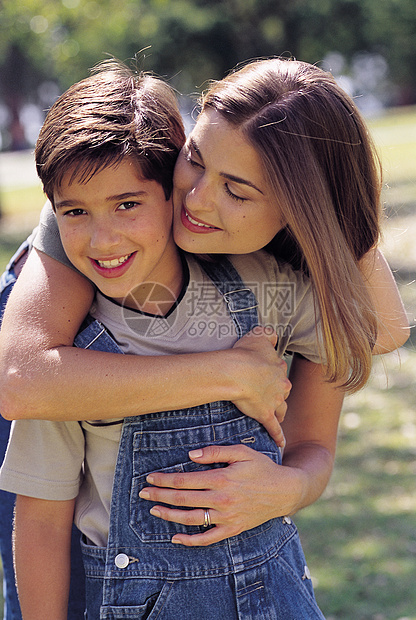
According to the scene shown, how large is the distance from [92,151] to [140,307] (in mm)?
444

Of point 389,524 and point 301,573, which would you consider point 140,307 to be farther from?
point 389,524

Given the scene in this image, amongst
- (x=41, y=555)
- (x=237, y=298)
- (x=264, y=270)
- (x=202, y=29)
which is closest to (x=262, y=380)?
(x=237, y=298)

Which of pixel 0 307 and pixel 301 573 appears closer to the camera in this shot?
pixel 301 573

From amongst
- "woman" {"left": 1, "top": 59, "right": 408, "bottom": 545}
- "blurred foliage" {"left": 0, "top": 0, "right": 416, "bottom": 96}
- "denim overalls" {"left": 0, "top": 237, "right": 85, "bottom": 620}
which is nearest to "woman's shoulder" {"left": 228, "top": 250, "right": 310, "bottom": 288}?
"woman" {"left": 1, "top": 59, "right": 408, "bottom": 545}

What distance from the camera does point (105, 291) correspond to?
1.91 m

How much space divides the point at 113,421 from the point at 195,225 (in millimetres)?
574

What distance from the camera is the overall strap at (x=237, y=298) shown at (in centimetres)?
205

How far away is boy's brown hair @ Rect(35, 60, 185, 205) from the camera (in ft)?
6.11

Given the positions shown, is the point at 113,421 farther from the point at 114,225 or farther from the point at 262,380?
the point at 114,225

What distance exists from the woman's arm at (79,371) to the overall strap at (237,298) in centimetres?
10

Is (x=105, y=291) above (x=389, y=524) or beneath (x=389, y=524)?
above

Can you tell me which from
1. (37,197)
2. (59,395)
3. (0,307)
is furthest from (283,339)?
(37,197)

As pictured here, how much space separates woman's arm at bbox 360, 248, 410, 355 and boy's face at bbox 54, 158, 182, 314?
642 mm

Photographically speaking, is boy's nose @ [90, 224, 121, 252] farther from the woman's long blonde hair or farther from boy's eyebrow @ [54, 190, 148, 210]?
the woman's long blonde hair
